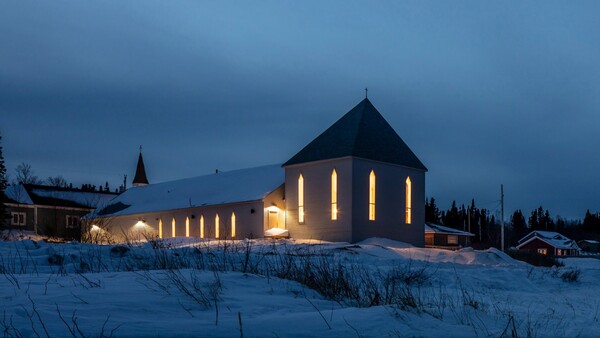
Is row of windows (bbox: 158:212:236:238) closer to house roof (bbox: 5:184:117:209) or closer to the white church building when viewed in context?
the white church building

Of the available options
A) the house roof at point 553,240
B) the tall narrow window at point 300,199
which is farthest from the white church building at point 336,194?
the house roof at point 553,240

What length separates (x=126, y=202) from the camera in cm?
5438

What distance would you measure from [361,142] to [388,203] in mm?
3934

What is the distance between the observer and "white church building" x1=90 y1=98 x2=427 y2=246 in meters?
34.9

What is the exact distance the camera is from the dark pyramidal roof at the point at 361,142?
35.8 metres

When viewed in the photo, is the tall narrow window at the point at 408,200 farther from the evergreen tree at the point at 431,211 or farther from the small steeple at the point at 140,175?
the evergreen tree at the point at 431,211

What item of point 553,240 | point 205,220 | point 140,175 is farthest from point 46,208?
point 553,240

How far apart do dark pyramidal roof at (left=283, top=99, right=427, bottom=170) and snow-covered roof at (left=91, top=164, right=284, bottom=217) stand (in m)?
3.44

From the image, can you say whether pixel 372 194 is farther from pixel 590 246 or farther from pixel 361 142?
pixel 590 246

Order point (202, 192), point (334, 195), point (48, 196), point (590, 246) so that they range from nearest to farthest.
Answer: point (334, 195) → point (202, 192) → point (48, 196) → point (590, 246)

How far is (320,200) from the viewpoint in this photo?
118ft

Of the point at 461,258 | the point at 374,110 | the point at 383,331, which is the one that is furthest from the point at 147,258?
the point at 374,110

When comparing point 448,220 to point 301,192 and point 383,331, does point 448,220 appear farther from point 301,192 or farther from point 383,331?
point 383,331

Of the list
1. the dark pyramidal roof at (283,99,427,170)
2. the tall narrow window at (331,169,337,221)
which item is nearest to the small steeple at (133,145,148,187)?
the dark pyramidal roof at (283,99,427,170)
